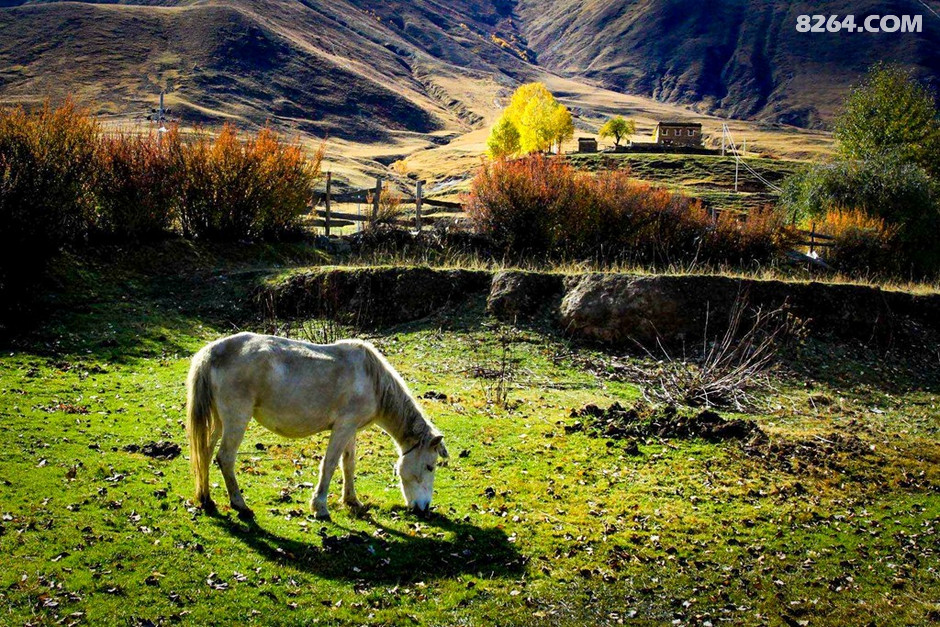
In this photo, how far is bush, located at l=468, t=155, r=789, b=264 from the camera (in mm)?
27938

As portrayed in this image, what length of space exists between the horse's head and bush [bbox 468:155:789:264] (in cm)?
1801

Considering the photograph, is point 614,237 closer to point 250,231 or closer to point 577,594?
point 250,231

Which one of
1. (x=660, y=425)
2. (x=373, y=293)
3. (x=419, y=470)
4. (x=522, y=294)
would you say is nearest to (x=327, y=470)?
(x=419, y=470)

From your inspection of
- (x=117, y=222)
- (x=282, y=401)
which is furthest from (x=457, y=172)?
(x=282, y=401)

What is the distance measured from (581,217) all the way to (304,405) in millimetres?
20407

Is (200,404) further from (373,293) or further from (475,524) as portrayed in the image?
(373,293)

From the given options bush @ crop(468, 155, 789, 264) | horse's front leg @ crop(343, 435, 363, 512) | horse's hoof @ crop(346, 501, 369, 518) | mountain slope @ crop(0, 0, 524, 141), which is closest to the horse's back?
horse's front leg @ crop(343, 435, 363, 512)

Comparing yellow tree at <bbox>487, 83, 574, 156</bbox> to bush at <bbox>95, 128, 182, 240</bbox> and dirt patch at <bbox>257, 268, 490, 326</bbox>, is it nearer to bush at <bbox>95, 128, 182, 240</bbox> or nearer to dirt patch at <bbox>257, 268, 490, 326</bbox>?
bush at <bbox>95, 128, 182, 240</bbox>

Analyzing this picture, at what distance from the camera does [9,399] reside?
12820 millimetres

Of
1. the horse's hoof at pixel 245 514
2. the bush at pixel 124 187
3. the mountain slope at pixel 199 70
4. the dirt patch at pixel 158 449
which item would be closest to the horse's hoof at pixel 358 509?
the horse's hoof at pixel 245 514

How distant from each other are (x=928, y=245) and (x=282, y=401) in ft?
129

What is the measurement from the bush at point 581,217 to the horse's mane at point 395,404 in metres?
17.9

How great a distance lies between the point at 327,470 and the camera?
9.42 m

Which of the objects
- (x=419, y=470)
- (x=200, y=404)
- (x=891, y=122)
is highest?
(x=891, y=122)
